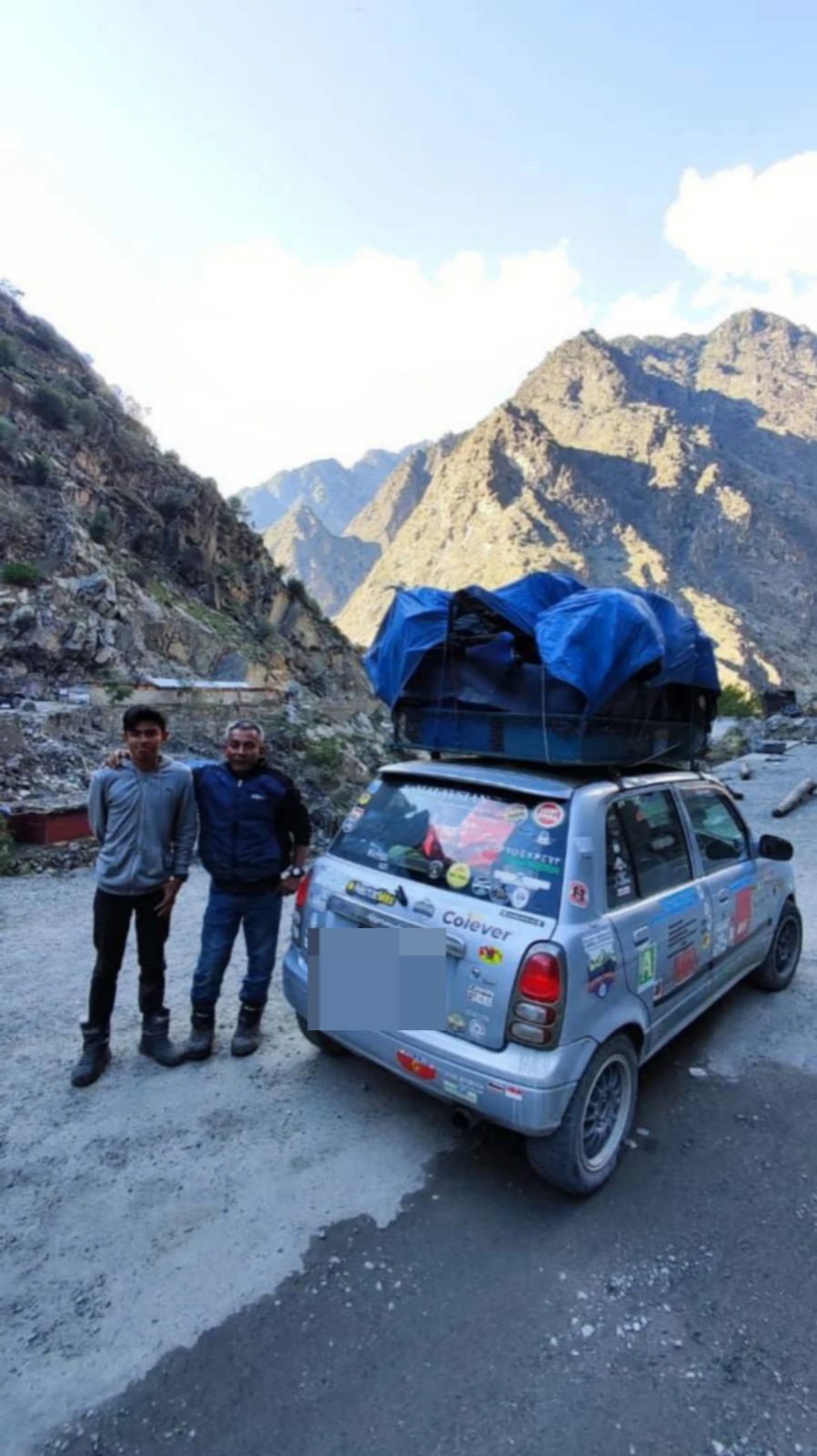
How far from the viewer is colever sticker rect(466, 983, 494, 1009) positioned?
2.57 metres

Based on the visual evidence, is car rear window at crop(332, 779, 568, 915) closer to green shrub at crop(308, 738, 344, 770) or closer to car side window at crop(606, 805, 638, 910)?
car side window at crop(606, 805, 638, 910)

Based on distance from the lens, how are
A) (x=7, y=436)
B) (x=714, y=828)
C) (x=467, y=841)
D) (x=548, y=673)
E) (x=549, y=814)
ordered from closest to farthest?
(x=549, y=814) < (x=467, y=841) < (x=548, y=673) < (x=714, y=828) < (x=7, y=436)

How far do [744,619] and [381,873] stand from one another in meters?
99.5

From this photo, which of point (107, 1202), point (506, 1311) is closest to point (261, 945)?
point (107, 1202)

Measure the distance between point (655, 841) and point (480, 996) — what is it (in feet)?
4.07

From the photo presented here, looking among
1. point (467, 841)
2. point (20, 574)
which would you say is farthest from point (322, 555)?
point (467, 841)

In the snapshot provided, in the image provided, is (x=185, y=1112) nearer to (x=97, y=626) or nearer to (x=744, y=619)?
(x=97, y=626)

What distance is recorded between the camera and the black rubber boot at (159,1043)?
3.48m

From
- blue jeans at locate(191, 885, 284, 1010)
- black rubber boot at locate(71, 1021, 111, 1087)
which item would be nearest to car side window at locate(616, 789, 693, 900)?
blue jeans at locate(191, 885, 284, 1010)

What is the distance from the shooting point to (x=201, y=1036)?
3.58m

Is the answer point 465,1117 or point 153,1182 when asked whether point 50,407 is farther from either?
point 465,1117

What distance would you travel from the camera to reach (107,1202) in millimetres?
2570

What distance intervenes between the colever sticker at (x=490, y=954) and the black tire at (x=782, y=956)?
2.90m

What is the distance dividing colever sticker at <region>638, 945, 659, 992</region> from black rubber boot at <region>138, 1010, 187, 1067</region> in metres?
2.34
